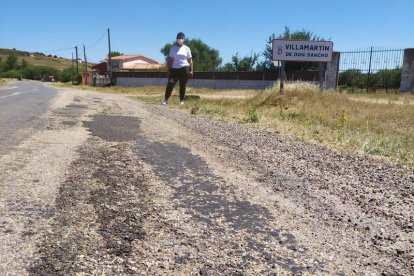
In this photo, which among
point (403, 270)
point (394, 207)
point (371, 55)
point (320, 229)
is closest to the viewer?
point (403, 270)

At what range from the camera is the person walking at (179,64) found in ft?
36.3

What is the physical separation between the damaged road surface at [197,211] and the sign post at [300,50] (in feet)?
27.9

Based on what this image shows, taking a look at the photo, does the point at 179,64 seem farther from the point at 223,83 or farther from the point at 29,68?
the point at 29,68

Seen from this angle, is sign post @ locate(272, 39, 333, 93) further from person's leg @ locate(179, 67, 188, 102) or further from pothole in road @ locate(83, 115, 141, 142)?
pothole in road @ locate(83, 115, 141, 142)

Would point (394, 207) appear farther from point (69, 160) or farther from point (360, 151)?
point (69, 160)

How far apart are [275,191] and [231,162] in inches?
40.0

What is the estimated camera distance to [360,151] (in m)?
5.19

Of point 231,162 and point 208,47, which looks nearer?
point 231,162

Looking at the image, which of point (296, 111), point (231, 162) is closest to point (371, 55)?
point (296, 111)

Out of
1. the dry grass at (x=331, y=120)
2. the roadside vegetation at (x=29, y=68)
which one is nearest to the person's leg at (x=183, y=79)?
the dry grass at (x=331, y=120)

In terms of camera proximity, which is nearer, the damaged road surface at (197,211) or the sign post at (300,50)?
the damaged road surface at (197,211)

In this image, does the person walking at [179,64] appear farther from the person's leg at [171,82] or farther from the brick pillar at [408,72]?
the brick pillar at [408,72]

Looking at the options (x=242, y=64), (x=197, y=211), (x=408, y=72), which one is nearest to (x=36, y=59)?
(x=242, y=64)

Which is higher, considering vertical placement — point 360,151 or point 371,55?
point 371,55
